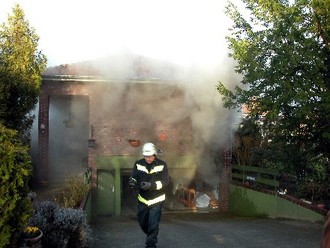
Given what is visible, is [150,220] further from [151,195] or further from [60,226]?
[60,226]

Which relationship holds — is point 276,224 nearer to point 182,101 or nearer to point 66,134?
point 182,101

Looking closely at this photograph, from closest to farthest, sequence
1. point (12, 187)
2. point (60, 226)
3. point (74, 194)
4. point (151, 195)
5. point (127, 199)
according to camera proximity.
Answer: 1. point (12, 187)
2. point (60, 226)
3. point (151, 195)
4. point (74, 194)
5. point (127, 199)

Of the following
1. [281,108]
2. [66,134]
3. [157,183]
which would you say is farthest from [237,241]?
[66,134]

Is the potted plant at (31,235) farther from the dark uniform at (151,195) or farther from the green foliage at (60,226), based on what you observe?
the dark uniform at (151,195)

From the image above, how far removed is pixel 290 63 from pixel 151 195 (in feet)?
10.4

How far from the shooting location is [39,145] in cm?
1293

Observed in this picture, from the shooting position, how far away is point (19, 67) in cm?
946

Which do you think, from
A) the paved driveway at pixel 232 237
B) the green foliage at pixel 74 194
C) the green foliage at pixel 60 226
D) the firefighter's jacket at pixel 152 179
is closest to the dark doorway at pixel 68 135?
the green foliage at pixel 74 194

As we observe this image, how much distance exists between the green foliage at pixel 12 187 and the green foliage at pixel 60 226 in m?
1.14

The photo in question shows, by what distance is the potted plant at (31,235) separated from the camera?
13.9 feet

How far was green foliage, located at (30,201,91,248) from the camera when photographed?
4.91 meters

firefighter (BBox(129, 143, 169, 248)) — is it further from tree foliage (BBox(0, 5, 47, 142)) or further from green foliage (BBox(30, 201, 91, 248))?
tree foliage (BBox(0, 5, 47, 142))

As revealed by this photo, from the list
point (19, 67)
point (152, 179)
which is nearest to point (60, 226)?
point (152, 179)

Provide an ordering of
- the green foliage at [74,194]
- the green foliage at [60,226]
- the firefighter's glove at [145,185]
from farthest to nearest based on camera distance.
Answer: the green foliage at [74,194] < the firefighter's glove at [145,185] < the green foliage at [60,226]
